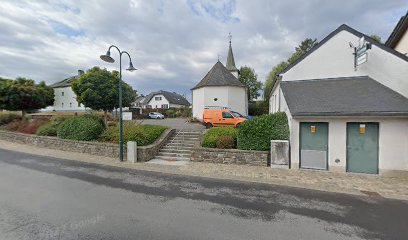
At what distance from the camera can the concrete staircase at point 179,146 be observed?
10906 millimetres

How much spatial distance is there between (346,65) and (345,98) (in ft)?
9.50

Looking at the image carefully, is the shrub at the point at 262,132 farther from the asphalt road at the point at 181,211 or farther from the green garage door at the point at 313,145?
the asphalt road at the point at 181,211

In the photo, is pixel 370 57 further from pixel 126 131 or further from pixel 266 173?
pixel 126 131

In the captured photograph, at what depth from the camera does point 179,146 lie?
11828mm

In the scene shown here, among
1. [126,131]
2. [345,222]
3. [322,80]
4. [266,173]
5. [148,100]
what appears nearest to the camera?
[345,222]

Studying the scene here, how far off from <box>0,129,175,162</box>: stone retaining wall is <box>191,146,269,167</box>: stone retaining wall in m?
2.28

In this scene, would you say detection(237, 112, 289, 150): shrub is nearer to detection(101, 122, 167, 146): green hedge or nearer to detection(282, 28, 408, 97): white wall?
detection(282, 28, 408, 97): white wall

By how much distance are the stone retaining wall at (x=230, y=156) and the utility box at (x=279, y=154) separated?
372mm

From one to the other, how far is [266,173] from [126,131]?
8.04 meters

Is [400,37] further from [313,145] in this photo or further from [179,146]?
[179,146]

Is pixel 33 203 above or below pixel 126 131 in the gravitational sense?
below

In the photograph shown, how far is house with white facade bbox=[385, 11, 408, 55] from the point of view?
Result: 10738 mm

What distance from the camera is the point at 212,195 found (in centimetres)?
596

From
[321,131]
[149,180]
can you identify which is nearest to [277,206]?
[149,180]
